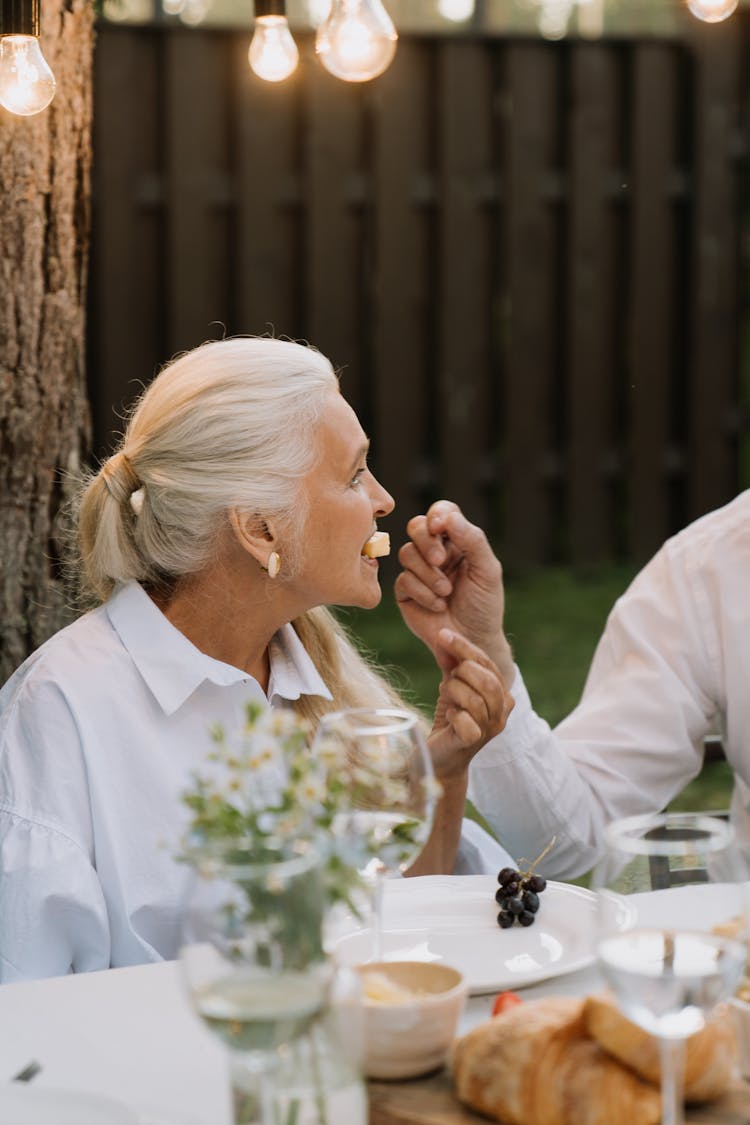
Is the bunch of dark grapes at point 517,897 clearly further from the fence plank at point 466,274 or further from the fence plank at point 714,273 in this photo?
the fence plank at point 714,273

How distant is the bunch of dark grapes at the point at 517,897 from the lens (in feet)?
5.57

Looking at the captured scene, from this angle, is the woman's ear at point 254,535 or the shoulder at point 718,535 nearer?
the woman's ear at point 254,535

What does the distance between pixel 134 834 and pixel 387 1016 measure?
2.67ft

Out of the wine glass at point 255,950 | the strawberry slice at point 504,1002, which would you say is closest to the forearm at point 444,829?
the strawberry slice at point 504,1002

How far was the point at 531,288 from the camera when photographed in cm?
685

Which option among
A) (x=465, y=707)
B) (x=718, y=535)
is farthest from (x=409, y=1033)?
(x=718, y=535)

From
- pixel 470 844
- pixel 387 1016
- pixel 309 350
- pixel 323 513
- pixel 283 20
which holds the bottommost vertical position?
pixel 470 844

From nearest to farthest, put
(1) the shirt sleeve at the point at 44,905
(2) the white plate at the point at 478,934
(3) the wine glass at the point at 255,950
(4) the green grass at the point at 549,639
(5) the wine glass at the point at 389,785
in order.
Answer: (3) the wine glass at the point at 255,950
(5) the wine glass at the point at 389,785
(2) the white plate at the point at 478,934
(1) the shirt sleeve at the point at 44,905
(4) the green grass at the point at 549,639

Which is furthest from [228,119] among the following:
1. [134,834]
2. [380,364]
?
[134,834]

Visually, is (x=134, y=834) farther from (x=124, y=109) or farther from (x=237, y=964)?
(x=124, y=109)

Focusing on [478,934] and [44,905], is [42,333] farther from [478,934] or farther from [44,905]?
[478,934]

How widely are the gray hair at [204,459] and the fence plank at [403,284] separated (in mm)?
4393

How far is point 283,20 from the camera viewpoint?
2539 millimetres

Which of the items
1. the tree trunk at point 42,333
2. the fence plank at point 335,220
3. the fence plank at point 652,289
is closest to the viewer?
the tree trunk at point 42,333
